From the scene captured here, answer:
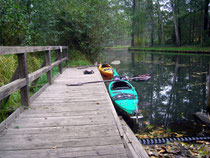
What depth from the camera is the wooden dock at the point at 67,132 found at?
1.97 meters

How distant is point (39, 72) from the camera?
396 centimetres

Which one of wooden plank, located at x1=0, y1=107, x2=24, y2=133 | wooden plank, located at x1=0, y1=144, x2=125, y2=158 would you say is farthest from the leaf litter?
wooden plank, located at x1=0, y1=107, x2=24, y2=133

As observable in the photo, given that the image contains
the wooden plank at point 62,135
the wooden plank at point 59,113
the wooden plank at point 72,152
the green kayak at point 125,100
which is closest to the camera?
the wooden plank at point 72,152

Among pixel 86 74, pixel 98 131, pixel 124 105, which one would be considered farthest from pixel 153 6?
pixel 98 131

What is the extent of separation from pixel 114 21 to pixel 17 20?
5.98 m

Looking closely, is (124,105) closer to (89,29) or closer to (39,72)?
(39,72)

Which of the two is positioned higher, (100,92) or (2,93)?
(2,93)

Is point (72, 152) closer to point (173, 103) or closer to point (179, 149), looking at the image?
point (179, 149)

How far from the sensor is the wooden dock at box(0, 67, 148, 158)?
1974 mm

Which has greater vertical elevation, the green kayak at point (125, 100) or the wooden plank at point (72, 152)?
the wooden plank at point (72, 152)

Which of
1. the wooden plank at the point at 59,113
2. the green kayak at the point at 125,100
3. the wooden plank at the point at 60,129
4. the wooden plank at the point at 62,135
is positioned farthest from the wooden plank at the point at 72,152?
the green kayak at the point at 125,100

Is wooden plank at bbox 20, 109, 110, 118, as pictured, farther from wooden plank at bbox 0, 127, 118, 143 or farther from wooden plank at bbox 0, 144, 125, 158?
wooden plank at bbox 0, 144, 125, 158

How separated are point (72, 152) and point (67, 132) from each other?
0.49 meters

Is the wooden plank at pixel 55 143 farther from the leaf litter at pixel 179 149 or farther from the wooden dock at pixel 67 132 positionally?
the leaf litter at pixel 179 149
